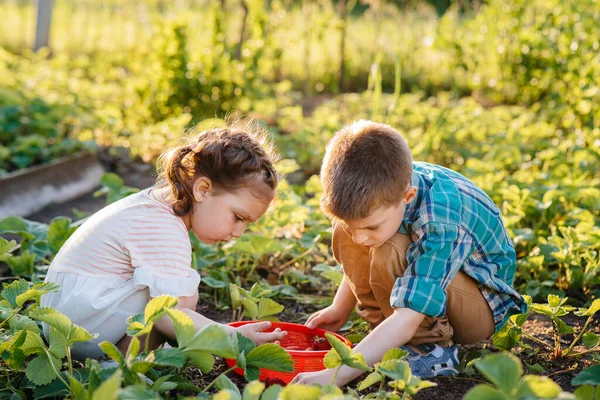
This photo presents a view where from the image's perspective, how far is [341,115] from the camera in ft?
18.2

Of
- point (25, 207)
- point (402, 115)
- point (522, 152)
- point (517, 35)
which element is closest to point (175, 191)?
point (25, 207)

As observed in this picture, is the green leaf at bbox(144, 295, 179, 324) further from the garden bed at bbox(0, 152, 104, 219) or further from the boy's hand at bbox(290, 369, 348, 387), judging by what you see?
the garden bed at bbox(0, 152, 104, 219)

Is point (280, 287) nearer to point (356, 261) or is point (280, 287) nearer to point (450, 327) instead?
point (356, 261)

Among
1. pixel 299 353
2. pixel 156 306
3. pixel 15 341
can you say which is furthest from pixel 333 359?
pixel 15 341

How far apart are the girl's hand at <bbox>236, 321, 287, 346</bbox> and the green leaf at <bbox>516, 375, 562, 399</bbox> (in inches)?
34.9

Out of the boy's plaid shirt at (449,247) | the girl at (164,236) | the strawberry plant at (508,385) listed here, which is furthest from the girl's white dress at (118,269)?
the strawberry plant at (508,385)

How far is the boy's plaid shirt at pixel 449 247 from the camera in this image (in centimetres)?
191

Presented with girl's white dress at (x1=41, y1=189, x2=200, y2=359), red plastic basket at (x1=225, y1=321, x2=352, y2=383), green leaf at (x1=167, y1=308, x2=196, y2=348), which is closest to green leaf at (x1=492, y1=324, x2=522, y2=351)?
red plastic basket at (x1=225, y1=321, x2=352, y2=383)

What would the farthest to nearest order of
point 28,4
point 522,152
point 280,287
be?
point 28,4, point 522,152, point 280,287

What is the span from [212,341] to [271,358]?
0.26 metres

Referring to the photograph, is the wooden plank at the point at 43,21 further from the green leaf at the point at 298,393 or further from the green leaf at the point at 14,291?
the green leaf at the point at 298,393

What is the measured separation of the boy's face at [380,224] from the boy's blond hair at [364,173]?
2 centimetres

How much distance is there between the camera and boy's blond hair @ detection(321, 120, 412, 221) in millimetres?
1878

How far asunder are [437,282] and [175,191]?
2.49ft
